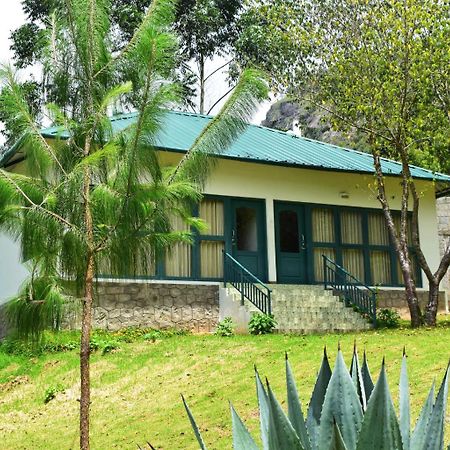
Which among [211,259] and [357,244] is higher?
[357,244]

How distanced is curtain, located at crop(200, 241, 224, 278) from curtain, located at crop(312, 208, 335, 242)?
2.63 metres

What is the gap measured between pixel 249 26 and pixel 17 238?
87.7 ft

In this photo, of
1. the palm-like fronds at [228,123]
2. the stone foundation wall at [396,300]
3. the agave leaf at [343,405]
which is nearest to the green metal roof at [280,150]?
the stone foundation wall at [396,300]

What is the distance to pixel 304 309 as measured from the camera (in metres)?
18.1

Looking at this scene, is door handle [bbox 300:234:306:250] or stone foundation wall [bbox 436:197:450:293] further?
stone foundation wall [bbox 436:197:450:293]

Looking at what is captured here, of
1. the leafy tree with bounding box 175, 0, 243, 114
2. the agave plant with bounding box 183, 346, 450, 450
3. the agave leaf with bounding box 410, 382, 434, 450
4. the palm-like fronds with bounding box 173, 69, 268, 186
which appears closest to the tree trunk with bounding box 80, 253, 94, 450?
the palm-like fronds with bounding box 173, 69, 268, 186

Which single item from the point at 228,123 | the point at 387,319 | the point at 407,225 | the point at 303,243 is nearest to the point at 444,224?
the point at 407,225

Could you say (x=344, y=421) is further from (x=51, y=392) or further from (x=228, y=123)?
(x=51, y=392)

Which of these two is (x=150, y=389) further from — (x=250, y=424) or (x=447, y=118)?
(x=447, y=118)

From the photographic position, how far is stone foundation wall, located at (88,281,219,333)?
17516 millimetres

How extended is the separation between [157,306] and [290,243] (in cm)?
413

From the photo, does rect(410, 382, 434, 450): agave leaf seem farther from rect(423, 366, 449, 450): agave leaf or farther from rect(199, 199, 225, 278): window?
rect(199, 199, 225, 278): window

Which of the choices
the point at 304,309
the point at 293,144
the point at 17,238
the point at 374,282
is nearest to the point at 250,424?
the point at 17,238

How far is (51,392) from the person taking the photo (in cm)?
1353
